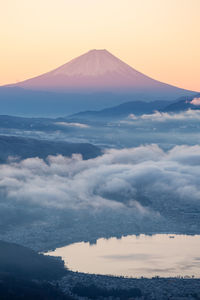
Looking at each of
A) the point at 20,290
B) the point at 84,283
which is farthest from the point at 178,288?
the point at 20,290

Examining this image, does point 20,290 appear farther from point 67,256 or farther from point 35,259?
point 67,256

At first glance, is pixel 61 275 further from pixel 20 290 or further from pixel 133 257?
pixel 133 257

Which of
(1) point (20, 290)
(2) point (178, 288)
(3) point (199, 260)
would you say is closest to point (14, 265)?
(1) point (20, 290)

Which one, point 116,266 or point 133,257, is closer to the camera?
point 116,266

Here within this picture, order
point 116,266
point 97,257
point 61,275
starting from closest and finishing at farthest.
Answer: point 61,275
point 116,266
point 97,257

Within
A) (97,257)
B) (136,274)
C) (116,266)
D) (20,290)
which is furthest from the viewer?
(97,257)

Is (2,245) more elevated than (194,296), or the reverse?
(2,245)
